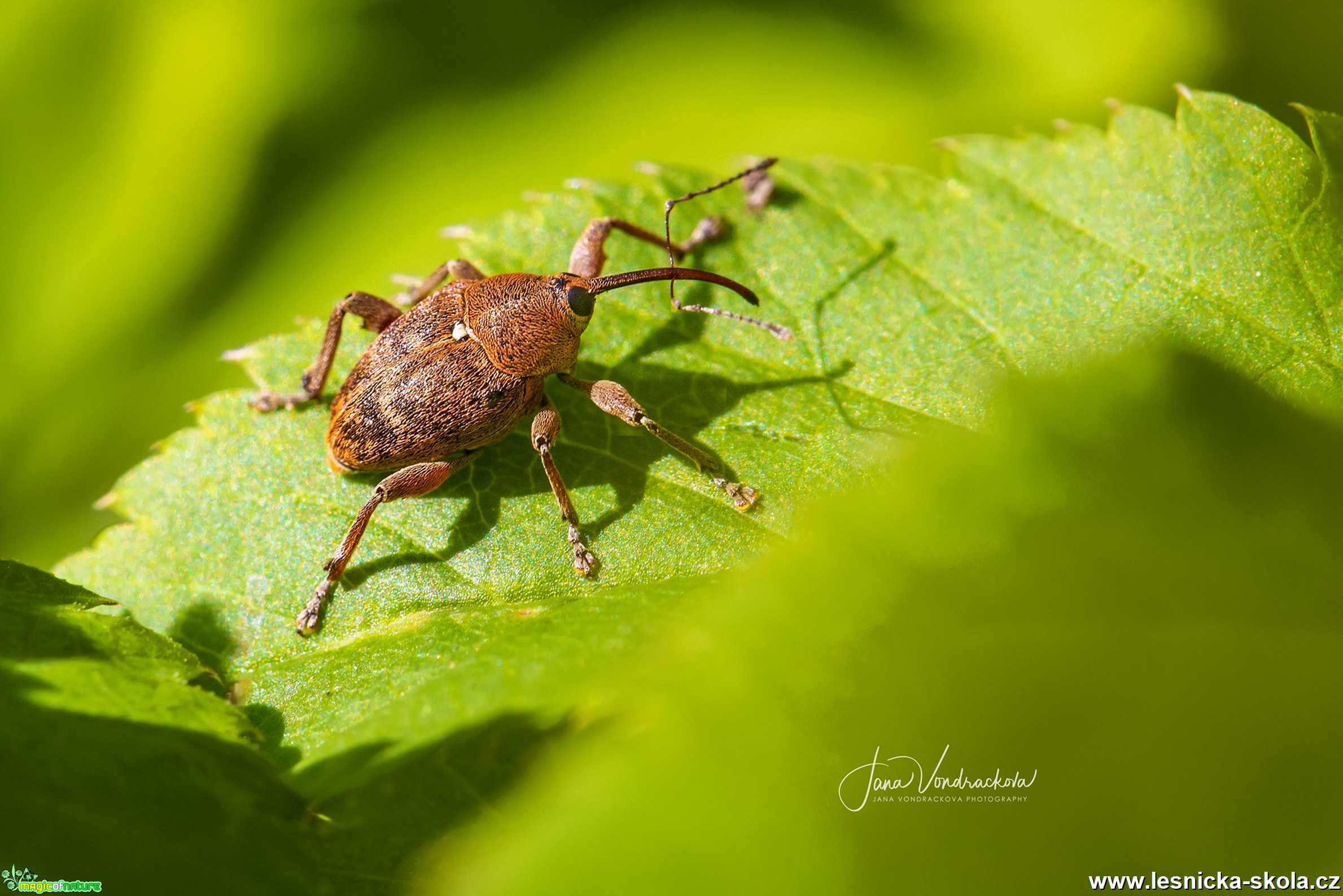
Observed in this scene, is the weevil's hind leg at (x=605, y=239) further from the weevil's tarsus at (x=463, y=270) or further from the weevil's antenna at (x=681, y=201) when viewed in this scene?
the weevil's tarsus at (x=463, y=270)

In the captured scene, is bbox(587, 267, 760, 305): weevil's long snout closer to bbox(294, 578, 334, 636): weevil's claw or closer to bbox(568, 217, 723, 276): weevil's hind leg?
bbox(568, 217, 723, 276): weevil's hind leg

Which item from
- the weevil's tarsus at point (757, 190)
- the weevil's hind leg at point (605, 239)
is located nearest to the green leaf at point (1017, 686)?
the weevil's tarsus at point (757, 190)

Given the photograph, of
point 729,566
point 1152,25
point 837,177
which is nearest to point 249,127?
point 837,177

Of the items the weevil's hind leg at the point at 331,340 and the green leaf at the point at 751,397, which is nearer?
the green leaf at the point at 751,397

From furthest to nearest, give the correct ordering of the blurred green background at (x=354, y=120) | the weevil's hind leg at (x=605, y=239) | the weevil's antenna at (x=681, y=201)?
the blurred green background at (x=354, y=120), the weevil's hind leg at (x=605, y=239), the weevil's antenna at (x=681, y=201)

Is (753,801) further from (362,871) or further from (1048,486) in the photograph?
(362,871)

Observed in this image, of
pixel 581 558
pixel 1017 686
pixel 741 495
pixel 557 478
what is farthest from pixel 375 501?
pixel 1017 686

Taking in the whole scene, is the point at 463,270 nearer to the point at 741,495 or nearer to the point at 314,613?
the point at 314,613
